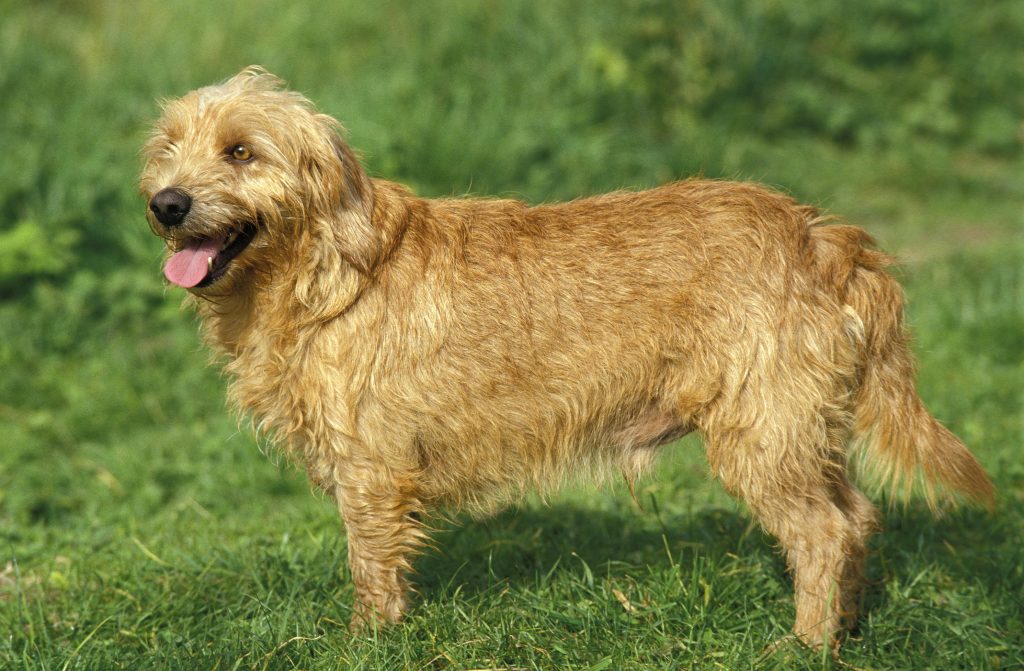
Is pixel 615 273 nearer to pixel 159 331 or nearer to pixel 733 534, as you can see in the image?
pixel 733 534

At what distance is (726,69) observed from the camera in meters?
9.55

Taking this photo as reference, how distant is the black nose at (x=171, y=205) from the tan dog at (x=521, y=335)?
0.04 feet

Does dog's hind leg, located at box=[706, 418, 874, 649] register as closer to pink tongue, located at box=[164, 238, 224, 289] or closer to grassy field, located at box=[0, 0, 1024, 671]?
grassy field, located at box=[0, 0, 1024, 671]

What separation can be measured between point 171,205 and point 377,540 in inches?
49.9

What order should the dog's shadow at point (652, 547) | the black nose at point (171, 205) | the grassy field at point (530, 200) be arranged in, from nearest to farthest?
1. the black nose at point (171, 205)
2. the grassy field at point (530, 200)
3. the dog's shadow at point (652, 547)

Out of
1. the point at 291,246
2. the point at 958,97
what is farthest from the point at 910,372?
the point at 958,97

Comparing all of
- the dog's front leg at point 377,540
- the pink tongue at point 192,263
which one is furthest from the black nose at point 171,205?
the dog's front leg at point 377,540

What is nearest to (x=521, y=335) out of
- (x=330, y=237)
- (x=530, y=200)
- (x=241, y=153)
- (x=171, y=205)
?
(x=330, y=237)

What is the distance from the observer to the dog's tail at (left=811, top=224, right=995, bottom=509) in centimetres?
369

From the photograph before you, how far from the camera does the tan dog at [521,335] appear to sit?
11.7 feet

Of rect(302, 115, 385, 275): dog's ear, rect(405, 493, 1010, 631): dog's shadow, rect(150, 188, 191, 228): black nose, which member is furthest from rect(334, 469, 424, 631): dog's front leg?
rect(150, 188, 191, 228): black nose

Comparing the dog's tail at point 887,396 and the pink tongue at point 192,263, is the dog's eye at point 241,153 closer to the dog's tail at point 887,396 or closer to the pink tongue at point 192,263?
the pink tongue at point 192,263

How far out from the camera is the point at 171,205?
3.46m

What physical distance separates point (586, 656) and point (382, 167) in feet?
14.9
